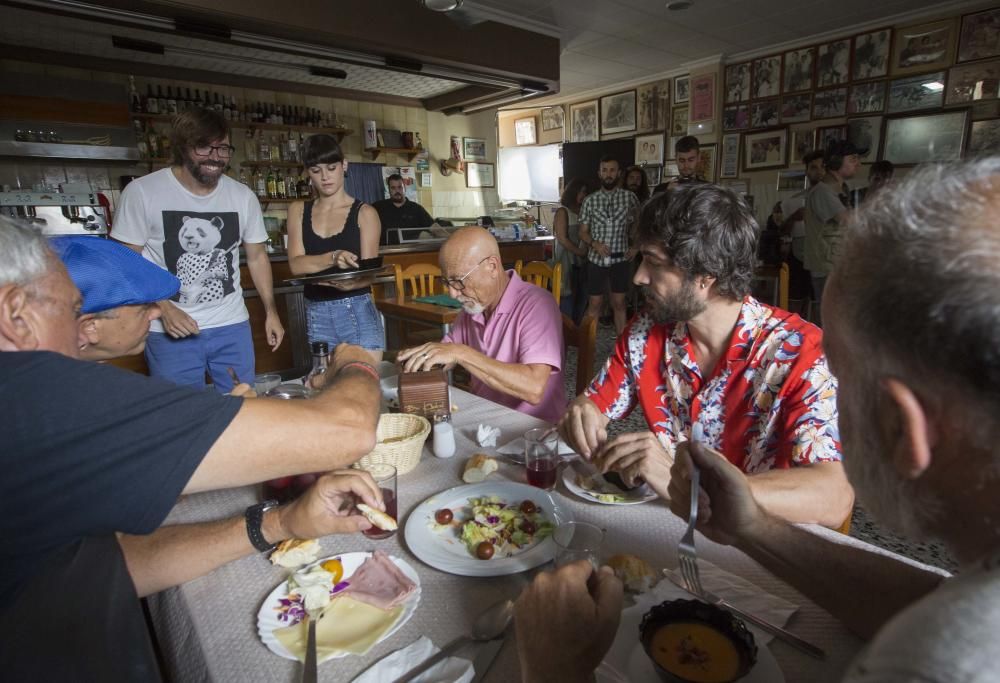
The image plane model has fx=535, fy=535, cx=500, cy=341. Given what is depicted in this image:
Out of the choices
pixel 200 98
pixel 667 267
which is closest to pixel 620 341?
pixel 667 267

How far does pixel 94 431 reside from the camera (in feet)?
2.32

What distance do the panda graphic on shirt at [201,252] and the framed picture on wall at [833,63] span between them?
6527mm

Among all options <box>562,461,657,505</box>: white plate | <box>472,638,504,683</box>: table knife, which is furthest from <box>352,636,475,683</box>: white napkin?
<box>562,461,657,505</box>: white plate

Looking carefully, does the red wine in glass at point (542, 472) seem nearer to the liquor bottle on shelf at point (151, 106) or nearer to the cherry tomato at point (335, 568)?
the cherry tomato at point (335, 568)

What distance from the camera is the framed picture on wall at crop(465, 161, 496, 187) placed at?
8.55 meters

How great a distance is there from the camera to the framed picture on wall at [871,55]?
565cm

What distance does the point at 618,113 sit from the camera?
8.21 meters

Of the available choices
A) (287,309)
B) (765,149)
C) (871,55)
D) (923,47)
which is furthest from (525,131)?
(287,309)

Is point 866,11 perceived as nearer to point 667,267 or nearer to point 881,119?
point 881,119

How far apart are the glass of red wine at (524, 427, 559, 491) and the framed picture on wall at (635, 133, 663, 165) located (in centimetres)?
743

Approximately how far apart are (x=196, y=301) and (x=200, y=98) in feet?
16.0

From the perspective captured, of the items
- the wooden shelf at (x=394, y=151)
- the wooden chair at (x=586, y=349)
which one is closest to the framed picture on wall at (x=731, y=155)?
the wooden shelf at (x=394, y=151)

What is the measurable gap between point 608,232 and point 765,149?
286 centimetres

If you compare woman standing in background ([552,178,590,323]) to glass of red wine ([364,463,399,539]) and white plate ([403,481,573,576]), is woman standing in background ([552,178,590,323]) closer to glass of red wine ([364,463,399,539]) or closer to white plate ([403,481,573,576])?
white plate ([403,481,573,576])
